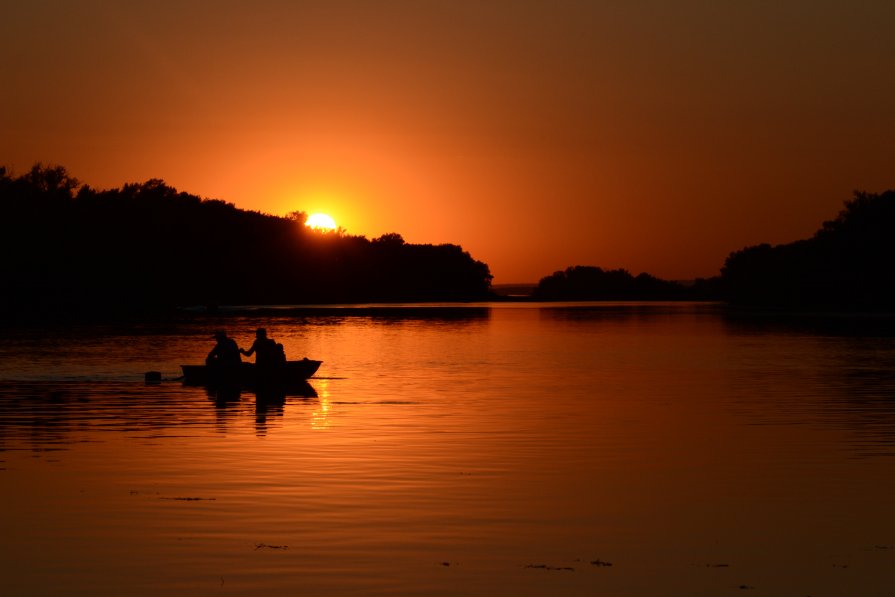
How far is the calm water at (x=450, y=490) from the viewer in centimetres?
1436

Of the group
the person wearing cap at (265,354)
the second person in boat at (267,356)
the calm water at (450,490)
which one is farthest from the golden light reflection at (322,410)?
the person wearing cap at (265,354)

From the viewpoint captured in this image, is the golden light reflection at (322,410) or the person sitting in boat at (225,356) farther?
the person sitting in boat at (225,356)

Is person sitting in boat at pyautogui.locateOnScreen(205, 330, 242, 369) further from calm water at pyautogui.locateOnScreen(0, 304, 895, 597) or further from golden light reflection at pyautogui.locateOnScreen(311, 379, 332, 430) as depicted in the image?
golden light reflection at pyautogui.locateOnScreen(311, 379, 332, 430)

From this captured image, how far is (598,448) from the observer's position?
87.1ft

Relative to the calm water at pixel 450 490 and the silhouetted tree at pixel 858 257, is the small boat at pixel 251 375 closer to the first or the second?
the calm water at pixel 450 490

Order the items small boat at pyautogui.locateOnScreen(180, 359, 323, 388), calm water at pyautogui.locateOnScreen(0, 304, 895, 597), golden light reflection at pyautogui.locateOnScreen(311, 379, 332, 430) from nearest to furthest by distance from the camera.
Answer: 1. calm water at pyautogui.locateOnScreen(0, 304, 895, 597)
2. golden light reflection at pyautogui.locateOnScreen(311, 379, 332, 430)
3. small boat at pyautogui.locateOnScreen(180, 359, 323, 388)

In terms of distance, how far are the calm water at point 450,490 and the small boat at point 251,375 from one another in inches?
50.0

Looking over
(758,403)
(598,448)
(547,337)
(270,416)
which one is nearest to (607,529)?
(598,448)

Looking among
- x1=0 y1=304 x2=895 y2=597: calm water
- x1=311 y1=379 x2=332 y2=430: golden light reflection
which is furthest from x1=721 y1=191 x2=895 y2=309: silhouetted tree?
x1=311 y1=379 x2=332 y2=430: golden light reflection

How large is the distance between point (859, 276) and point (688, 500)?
155607mm

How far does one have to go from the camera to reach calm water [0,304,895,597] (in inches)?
565

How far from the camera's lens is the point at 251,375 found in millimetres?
41375

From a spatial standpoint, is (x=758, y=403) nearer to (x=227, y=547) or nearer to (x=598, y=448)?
(x=598, y=448)

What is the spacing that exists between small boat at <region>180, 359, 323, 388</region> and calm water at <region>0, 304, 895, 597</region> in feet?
4.16
